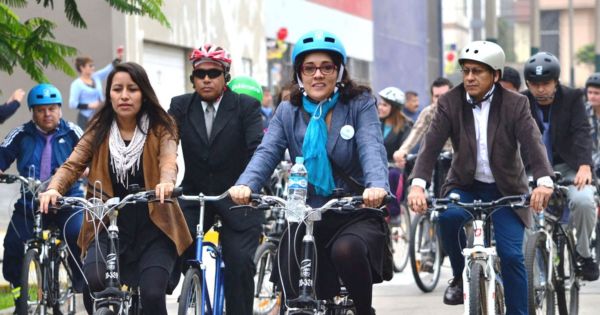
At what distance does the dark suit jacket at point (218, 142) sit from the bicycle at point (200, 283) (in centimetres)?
47

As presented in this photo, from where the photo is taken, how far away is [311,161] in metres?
7.79

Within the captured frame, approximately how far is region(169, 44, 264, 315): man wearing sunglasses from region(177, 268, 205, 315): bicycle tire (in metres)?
0.70

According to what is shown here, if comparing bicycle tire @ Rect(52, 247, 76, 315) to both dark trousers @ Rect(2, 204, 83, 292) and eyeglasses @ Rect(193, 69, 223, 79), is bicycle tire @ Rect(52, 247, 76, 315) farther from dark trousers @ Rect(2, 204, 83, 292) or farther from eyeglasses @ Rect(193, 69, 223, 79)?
eyeglasses @ Rect(193, 69, 223, 79)

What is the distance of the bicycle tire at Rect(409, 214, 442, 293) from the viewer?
13.7 m

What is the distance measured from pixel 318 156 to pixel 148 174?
1034 millimetres

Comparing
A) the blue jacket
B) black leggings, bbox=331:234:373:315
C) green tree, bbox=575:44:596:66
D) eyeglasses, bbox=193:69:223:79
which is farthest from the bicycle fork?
green tree, bbox=575:44:596:66

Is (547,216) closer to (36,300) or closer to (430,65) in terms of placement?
(36,300)

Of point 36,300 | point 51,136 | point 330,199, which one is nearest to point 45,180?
point 51,136

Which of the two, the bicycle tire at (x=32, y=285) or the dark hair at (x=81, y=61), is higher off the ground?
the dark hair at (x=81, y=61)

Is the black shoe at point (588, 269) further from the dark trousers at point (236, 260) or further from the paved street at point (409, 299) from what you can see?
the dark trousers at point (236, 260)

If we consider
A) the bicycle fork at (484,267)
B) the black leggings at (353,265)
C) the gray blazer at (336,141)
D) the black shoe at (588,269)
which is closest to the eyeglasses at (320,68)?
the gray blazer at (336,141)

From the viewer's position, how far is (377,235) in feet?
25.2

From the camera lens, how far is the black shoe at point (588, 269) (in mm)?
11016

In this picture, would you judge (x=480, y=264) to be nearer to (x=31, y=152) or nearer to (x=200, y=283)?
(x=200, y=283)
